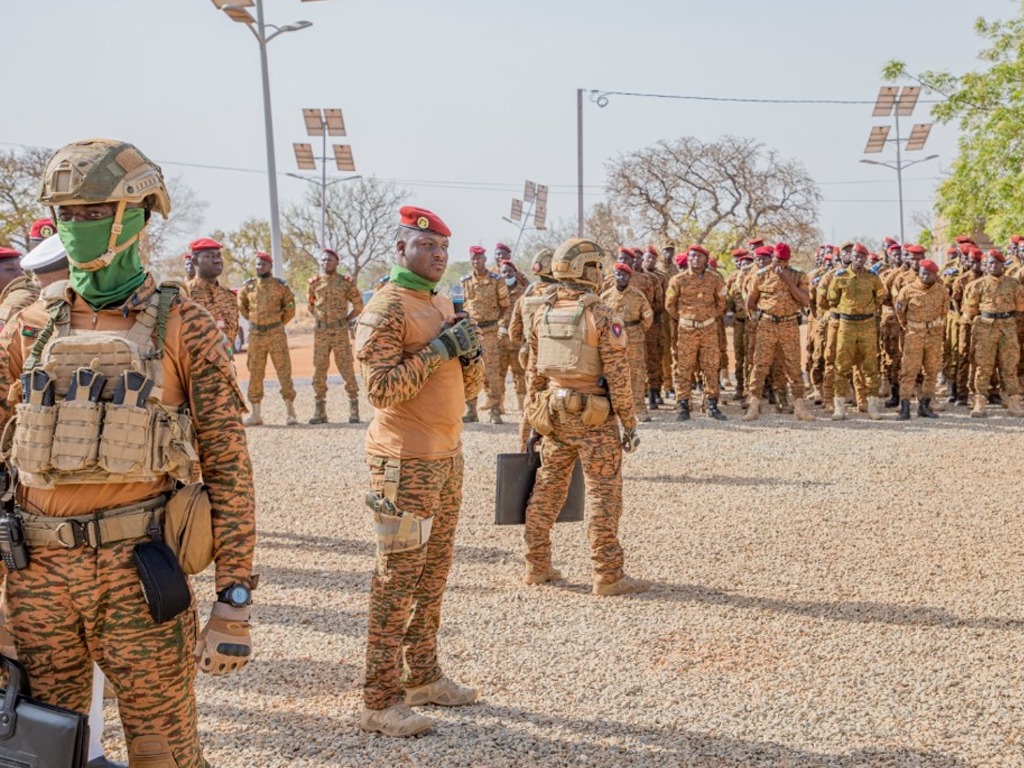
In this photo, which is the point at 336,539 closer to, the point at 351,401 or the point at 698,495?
the point at 698,495

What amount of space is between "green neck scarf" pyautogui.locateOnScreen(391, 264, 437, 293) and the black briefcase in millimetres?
2155

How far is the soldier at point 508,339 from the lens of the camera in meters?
12.9

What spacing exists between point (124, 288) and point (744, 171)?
3298 cm

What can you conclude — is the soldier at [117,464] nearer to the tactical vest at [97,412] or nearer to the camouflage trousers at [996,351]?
the tactical vest at [97,412]

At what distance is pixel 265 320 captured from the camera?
41.8 ft

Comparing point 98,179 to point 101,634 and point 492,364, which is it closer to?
point 101,634

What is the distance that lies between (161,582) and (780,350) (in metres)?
10.9

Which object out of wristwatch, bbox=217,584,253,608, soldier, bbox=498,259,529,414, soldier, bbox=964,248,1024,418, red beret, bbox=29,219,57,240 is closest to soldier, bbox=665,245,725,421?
soldier, bbox=498,259,529,414

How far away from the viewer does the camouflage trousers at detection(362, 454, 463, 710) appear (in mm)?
4098

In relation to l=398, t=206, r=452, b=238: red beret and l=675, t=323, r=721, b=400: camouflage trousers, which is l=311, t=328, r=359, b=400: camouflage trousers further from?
l=398, t=206, r=452, b=238: red beret

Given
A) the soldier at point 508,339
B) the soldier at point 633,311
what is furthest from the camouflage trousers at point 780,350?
the soldier at point 508,339

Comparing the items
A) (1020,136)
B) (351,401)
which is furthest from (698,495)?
(1020,136)

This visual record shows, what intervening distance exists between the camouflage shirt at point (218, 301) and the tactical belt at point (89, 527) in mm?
8270

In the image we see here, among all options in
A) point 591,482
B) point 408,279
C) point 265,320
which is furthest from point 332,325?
point 408,279
